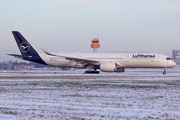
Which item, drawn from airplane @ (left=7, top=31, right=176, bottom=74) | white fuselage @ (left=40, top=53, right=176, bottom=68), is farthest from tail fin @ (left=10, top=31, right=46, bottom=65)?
white fuselage @ (left=40, top=53, right=176, bottom=68)

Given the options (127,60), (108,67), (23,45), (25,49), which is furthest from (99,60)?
(23,45)

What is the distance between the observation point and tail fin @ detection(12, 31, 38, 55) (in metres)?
37.3

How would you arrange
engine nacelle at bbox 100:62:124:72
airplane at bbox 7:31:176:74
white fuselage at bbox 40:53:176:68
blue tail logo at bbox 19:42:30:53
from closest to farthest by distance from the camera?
engine nacelle at bbox 100:62:124:72 → airplane at bbox 7:31:176:74 → white fuselage at bbox 40:53:176:68 → blue tail logo at bbox 19:42:30:53

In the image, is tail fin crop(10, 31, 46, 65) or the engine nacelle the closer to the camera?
the engine nacelle

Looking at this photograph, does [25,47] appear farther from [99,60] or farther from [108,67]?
[108,67]

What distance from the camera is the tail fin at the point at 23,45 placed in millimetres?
37312

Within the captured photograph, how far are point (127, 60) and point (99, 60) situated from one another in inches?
169

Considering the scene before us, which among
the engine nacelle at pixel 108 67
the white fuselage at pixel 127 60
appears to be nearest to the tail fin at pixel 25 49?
the white fuselage at pixel 127 60

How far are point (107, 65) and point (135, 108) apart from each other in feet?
83.0

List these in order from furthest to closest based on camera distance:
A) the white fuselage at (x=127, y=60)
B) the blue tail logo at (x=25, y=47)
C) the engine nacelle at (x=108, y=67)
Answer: the blue tail logo at (x=25, y=47) < the white fuselage at (x=127, y=60) < the engine nacelle at (x=108, y=67)

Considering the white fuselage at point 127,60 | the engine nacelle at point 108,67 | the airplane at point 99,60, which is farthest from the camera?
the white fuselage at point 127,60

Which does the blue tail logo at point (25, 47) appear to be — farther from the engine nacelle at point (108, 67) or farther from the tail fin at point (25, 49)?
the engine nacelle at point (108, 67)

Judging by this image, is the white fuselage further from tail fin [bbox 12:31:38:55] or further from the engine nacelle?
the engine nacelle

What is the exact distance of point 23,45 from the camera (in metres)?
37.3
